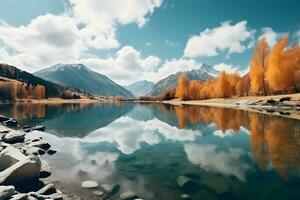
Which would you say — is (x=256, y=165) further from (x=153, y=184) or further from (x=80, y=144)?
(x=80, y=144)

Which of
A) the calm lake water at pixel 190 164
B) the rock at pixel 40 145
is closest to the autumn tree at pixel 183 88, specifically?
the calm lake water at pixel 190 164

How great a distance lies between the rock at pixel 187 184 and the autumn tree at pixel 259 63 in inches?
3714

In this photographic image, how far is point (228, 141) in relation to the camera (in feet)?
109

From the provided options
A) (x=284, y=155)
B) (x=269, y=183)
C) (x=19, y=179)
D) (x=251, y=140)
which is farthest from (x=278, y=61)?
(x=19, y=179)

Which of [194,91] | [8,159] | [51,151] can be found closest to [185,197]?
[8,159]

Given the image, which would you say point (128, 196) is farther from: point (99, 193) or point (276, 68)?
point (276, 68)

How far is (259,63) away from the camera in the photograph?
101938 millimetres

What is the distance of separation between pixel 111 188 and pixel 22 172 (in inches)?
224

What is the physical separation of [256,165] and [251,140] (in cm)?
1170

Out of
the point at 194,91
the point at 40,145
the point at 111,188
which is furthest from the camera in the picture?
the point at 194,91

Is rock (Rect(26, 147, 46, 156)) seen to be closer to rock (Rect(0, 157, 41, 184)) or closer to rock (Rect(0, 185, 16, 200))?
rock (Rect(0, 157, 41, 184))

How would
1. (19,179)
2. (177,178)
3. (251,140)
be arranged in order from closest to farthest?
(19,179), (177,178), (251,140)

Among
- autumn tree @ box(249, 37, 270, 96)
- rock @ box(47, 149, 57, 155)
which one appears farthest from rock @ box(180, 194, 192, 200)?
autumn tree @ box(249, 37, 270, 96)

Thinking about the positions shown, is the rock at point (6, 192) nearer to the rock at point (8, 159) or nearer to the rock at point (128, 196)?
the rock at point (8, 159)
